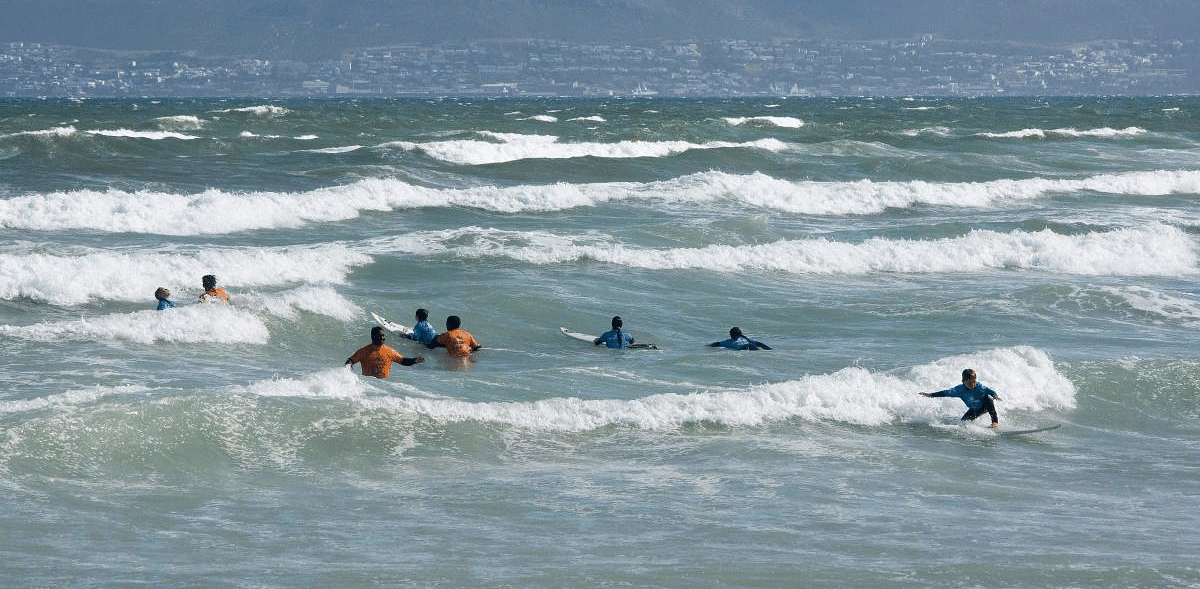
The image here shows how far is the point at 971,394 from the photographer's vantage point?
1390cm

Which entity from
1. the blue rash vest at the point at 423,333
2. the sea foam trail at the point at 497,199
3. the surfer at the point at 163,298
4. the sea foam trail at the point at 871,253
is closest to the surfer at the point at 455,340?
the blue rash vest at the point at 423,333

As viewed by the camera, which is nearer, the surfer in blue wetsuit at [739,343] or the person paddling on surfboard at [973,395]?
the person paddling on surfboard at [973,395]

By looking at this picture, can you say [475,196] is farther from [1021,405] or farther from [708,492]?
[708,492]

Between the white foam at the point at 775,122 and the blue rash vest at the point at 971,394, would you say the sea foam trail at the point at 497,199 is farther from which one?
the white foam at the point at 775,122

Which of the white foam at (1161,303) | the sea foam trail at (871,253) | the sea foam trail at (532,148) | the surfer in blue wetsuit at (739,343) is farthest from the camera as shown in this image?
the sea foam trail at (532,148)

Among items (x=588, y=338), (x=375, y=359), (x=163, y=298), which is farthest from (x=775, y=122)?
(x=375, y=359)

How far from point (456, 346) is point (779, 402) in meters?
4.76

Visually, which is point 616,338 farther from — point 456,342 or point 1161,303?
point 1161,303

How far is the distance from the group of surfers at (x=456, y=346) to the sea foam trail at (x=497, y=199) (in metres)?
10.7

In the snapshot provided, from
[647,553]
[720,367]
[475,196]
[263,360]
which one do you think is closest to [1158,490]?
[647,553]

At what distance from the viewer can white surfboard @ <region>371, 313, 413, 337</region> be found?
1822 cm

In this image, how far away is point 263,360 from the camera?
1642cm

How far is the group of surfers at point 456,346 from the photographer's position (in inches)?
546

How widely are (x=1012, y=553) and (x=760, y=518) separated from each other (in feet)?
5.81
